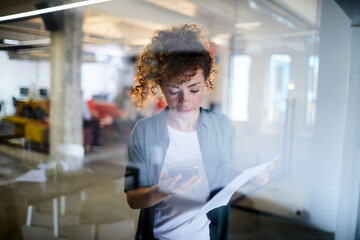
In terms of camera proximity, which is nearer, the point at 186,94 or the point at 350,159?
the point at 186,94

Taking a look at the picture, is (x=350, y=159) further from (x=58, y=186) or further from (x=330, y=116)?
(x=58, y=186)

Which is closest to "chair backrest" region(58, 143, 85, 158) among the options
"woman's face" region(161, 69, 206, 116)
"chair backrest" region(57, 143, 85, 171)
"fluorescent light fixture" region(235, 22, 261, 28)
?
"chair backrest" region(57, 143, 85, 171)

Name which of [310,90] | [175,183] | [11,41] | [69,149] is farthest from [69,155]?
[175,183]

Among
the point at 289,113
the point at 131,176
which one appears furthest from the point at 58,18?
the point at 131,176

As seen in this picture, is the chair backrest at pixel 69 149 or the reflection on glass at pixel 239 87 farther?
the chair backrest at pixel 69 149

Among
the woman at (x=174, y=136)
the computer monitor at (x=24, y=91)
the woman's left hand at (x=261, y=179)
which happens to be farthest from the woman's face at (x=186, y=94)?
the computer monitor at (x=24, y=91)

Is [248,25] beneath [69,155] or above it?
above

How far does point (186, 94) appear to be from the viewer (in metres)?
1.44

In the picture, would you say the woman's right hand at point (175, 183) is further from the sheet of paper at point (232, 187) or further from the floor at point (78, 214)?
the floor at point (78, 214)

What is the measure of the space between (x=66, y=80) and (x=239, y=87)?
115 inches

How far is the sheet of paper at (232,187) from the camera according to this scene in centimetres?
128

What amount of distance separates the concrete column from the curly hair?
3896 mm

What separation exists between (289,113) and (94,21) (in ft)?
24.4

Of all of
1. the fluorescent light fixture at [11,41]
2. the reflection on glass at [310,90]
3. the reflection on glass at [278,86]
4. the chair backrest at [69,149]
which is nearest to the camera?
the fluorescent light fixture at [11,41]
